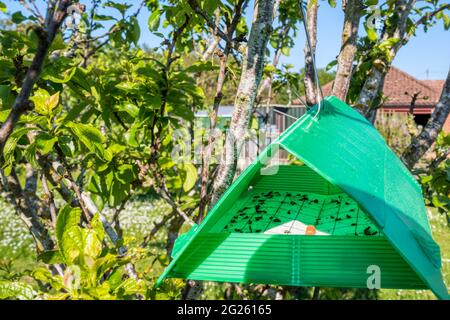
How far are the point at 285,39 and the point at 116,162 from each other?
2693mm

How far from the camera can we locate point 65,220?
1519 millimetres

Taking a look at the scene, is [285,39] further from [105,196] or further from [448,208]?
[105,196]

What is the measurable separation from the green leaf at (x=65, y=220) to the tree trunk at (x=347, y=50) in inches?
78.0

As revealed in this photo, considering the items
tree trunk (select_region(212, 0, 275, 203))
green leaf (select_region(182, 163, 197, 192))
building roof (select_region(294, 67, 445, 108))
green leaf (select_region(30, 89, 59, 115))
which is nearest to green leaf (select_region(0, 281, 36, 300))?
green leaf (select_region(30, 89, 59, 115))

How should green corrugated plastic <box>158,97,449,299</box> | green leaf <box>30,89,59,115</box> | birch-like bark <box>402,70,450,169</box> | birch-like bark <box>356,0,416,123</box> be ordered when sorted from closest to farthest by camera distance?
green corrugated plastic <box>158,97,449,299</box> < green leaf <box>30,89,59,115</box> < birch-like bark <box>356,0,416,123</box> < birch-like bark <box>402,70,450,169</box>

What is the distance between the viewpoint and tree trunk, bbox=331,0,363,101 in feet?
9.59

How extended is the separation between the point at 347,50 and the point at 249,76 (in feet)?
4.12

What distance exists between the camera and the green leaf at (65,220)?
149 centimetres

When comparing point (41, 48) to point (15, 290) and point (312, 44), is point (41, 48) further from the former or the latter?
point (312, 44)

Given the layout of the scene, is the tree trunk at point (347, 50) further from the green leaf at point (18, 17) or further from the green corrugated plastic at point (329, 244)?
the green leaf at point (18, 17)

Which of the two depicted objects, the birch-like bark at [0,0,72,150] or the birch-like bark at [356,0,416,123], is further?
the birch-like bark at [356,0,416,123]

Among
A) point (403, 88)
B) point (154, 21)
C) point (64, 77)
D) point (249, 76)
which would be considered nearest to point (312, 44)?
point (154, 21)

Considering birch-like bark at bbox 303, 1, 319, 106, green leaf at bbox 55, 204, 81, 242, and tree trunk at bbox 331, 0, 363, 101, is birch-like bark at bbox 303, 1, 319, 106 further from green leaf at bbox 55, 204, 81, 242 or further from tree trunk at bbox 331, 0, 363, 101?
green leaf at bbox 55, 204, 81, 242

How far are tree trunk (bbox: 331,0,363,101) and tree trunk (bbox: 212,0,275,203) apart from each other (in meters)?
1.09
